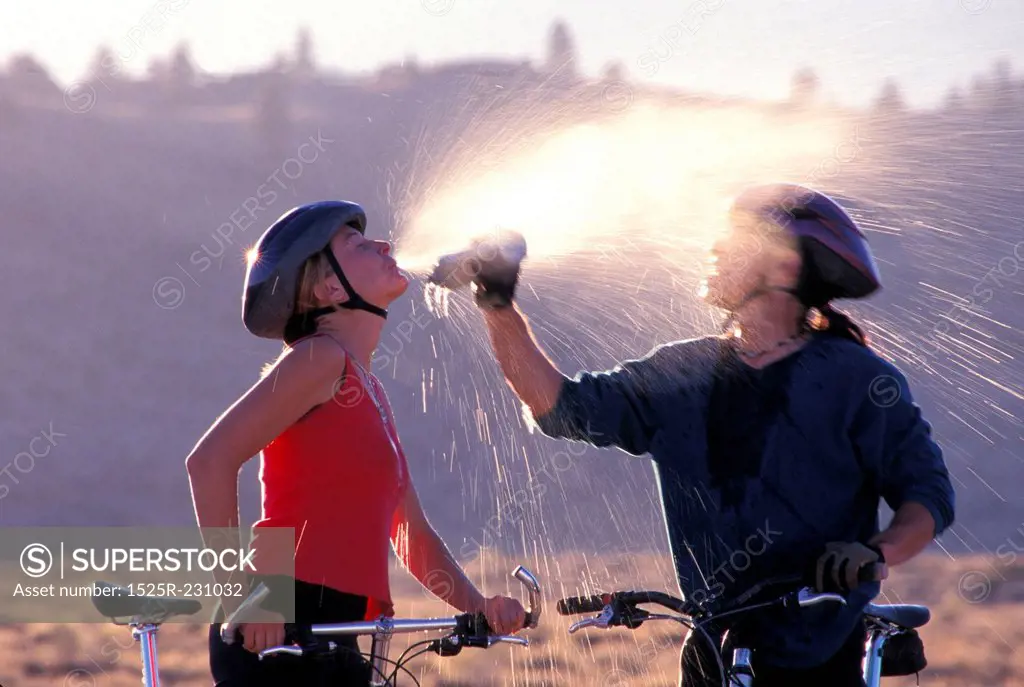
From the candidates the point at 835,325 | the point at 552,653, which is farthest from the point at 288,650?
the point at 552,653

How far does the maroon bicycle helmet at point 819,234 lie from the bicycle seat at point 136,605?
1.68 metres

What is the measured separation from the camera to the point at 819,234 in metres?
3.96

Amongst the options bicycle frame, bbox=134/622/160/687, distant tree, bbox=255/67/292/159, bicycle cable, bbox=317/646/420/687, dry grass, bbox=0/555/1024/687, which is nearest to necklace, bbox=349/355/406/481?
bicycle cable, bbox=317/646/420/687

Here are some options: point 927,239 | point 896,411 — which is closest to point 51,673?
point 896,411

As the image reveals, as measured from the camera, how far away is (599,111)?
7.04m

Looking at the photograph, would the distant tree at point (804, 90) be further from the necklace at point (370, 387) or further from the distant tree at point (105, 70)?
the distant tree at point (105, 70)

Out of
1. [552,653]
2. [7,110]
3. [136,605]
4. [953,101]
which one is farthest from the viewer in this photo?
[7,110]

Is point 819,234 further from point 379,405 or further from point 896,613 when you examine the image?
point 379,405

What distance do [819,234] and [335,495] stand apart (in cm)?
139

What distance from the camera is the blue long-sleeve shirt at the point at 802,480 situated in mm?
3771

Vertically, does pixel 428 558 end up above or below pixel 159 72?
below

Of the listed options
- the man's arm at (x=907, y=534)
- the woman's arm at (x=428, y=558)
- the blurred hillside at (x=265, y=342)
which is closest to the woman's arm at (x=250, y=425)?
the woman's arm at (x=428, y=558)

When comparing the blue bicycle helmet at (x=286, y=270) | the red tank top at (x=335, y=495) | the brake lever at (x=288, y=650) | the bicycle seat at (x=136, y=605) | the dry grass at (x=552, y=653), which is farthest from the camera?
the dry grass at (x=552, y=653)

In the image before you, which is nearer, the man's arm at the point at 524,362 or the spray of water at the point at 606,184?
the man's arm at the point at 524,362
